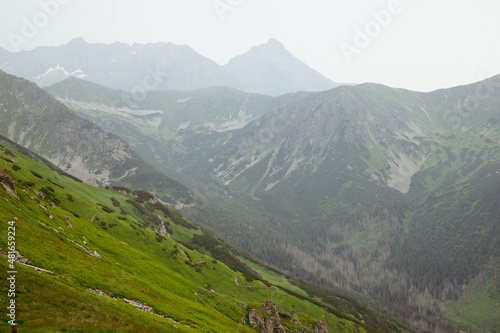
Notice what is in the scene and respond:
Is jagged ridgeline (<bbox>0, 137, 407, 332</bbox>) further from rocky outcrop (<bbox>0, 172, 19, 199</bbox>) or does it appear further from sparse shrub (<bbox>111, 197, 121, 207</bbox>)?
sparse shrub (<bbox>111, 197, 121, 207</bbox>)

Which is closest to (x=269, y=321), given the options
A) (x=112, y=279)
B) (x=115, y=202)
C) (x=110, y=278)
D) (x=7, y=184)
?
(x=112, y=279)

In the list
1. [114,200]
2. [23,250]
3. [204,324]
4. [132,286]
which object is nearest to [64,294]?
[23,250]

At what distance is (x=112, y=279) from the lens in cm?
4000

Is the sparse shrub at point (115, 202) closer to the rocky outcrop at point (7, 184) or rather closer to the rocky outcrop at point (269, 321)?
the rocky outcrop at point (7, 184)

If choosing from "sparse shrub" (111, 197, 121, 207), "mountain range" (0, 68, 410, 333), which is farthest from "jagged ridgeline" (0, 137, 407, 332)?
"sparse shrub" (111, 197, 121, 207)

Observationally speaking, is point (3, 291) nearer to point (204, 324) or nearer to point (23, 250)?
point (23, 250)

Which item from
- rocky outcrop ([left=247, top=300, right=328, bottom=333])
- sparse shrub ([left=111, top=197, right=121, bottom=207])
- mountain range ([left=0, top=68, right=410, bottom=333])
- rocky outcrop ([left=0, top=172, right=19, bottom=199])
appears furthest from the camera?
sparse shrub ([left=111, top=197, right=121, bottom=207])

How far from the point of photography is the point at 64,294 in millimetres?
26312

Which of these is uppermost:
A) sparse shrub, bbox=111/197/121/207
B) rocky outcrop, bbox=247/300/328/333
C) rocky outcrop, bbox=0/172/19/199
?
rocky outcrop, bbox=0/172/19/199

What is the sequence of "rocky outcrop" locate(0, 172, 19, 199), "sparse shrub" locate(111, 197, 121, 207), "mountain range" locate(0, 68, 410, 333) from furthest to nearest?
1. "sparse shrub" locate(111, 197, 121, 207)
2. "rocky outcrop" locate(0, 172, 19, 199)
3. "mountain range" locate(0, 68, 410, 333)

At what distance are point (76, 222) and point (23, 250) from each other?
1400 inches

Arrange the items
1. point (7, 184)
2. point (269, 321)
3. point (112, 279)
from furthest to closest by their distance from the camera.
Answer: point (269, 321), point (7, 184), point (112, 279)

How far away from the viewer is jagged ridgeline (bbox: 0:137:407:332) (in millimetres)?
25016

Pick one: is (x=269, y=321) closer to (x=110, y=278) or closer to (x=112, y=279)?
(x=112, y=279)
